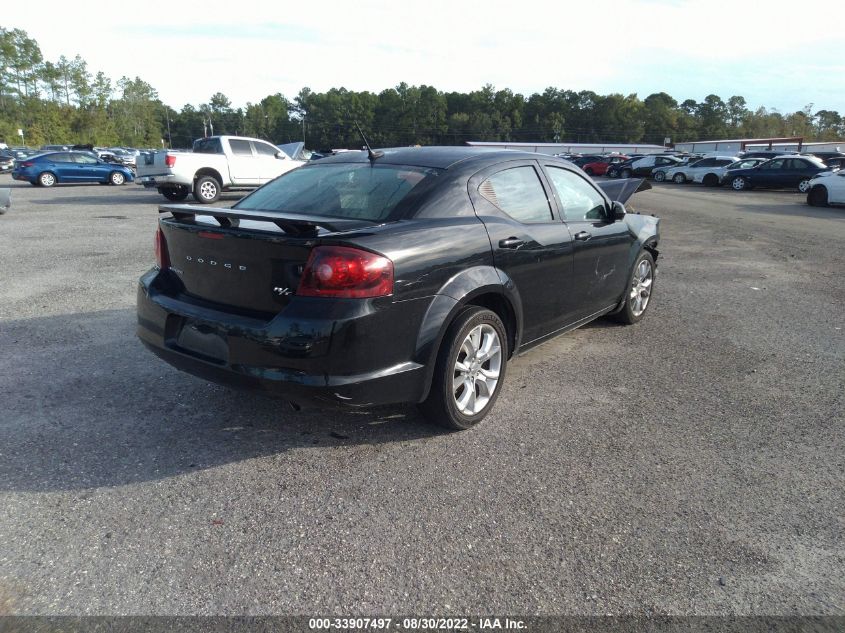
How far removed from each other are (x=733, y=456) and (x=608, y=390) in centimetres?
109

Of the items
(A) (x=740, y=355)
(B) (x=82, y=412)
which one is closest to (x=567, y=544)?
(B) (x=82, y=412)

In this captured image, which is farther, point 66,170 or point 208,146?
point 66,170

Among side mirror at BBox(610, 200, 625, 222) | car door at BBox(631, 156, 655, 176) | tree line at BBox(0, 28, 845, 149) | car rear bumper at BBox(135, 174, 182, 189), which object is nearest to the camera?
side mirror at BBox(610, 200, 625, 222)

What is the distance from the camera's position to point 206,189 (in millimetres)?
16891

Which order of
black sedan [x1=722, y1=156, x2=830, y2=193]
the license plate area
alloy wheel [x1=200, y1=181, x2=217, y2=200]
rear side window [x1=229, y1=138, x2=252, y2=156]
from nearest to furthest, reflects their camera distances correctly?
the license plate area → alloy wheel [x1=200, y1=181, x2=217, y2=200] → rear side window [x1=229, y1=138, x2=252, y2=156] → black sedan [x1=722, y1=156, x2=830, y2=193]

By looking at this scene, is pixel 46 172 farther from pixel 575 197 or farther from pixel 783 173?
pixel 783 173

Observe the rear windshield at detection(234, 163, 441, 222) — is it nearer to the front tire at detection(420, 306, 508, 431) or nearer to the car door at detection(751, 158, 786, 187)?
the front tire at detection(420, 306, 508, 431)

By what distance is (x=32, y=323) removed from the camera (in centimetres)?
584

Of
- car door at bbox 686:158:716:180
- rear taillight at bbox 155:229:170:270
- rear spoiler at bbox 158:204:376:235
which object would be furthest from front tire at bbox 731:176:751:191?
rear taillight at bbox 155:229:170:270

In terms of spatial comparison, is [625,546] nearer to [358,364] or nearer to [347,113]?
[358,364]

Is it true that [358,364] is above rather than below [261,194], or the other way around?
below

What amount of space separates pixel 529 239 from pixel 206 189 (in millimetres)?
14529

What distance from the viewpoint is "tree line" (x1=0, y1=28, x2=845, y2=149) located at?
8162cm

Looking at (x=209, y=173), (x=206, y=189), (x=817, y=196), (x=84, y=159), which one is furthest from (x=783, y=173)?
(x=84, y=159)
